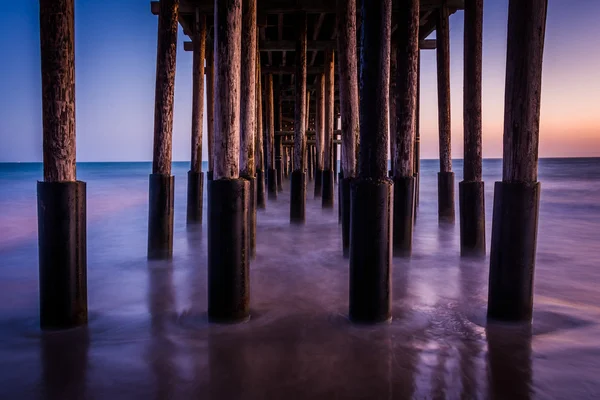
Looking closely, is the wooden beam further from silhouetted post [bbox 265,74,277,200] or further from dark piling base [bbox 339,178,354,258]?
silhouetted post [bbox 265,74,277,200]

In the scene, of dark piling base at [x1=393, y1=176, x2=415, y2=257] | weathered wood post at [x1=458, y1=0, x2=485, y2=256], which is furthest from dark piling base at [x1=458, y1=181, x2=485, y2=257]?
dark piling base at [x1=393, y1=176, x2=415, y2=257]

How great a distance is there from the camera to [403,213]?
4.58 m

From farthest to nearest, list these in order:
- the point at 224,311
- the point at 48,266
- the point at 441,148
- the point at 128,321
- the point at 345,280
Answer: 1. the point at 441,148
2. the point at 345,280
3. the point at 128,321
4. the point at 224,311
5. the point at 48,266

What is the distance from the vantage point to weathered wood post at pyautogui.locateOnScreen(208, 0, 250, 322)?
2.60 m

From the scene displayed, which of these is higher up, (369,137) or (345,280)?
(369,137)

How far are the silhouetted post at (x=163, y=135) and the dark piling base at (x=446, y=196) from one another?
4.12 meters

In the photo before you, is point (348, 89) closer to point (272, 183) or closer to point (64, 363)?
point (64, 363)

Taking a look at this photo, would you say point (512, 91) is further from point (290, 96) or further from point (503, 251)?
point (290, 96)

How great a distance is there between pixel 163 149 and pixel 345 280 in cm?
216

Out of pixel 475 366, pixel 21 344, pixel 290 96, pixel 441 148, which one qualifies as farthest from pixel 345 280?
pixel 290 96

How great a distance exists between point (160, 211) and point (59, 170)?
2.07 m

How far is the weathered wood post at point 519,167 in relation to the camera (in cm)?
246

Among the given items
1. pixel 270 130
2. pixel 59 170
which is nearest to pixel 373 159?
pixel 59 170

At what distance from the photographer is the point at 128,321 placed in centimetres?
297
